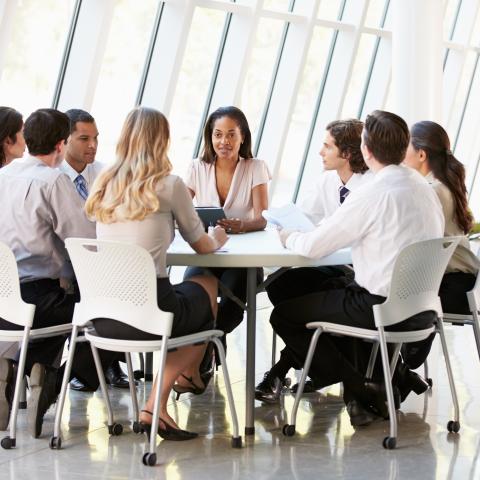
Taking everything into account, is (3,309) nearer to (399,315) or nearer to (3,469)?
(3,469)

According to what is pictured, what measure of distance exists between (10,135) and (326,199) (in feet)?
5.69

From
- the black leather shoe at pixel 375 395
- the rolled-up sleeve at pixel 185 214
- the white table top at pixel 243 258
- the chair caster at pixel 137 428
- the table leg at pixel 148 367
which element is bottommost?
the chair caster at pixel 137 428

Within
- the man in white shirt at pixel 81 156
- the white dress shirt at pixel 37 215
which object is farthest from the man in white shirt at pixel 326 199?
the white dress shirt at pixel 37 215

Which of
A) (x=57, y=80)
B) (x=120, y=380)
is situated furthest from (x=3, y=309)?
(x=57, y=80)

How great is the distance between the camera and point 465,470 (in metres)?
3.77

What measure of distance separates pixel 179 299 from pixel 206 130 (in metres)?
1.73

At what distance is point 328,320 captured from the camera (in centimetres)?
Result: 426

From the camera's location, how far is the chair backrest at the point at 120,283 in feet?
12.3

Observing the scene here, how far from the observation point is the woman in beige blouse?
546 centimetres

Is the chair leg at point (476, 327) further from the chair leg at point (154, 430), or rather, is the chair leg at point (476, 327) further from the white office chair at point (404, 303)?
the chair leg at point (154, 430)

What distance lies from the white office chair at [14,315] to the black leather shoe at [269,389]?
1264 mm

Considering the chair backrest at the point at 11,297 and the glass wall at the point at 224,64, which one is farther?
the glass wall at the point at 224,64

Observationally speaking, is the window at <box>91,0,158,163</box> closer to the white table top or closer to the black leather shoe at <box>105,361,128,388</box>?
the black leather shoe at <box>105,361,128,388</box>

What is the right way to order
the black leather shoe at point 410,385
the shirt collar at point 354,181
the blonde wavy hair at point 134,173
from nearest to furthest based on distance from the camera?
the blonde wavy hair at point 134,173, the black leather shoe at point 410,385, the shirt collar at point 354,181
